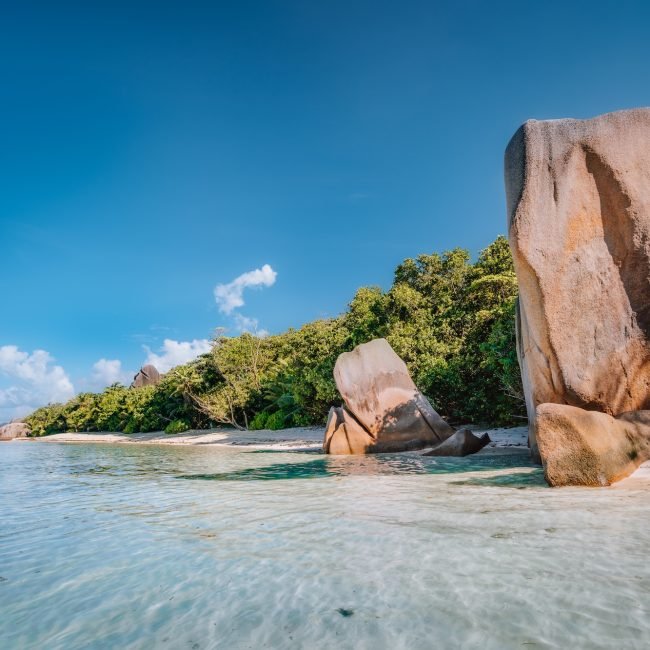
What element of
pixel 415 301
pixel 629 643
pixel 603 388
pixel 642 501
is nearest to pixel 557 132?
pixel 603 388

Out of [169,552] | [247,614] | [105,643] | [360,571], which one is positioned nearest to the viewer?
[105,643]

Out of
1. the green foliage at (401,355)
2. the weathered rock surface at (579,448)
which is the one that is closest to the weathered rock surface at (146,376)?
the green foliage at (401,355)

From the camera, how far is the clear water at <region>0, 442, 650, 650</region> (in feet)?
7.32

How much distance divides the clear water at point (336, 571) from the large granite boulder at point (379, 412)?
23.1 feet

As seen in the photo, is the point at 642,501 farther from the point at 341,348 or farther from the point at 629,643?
the point at 341,348

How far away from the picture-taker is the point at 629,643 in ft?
6.51

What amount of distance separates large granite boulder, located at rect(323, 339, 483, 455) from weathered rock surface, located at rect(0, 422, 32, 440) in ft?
149

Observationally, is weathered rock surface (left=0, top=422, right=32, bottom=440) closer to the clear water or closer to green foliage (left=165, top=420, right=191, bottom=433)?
green foliage (left=165, top=420, right=191, bottom=433)

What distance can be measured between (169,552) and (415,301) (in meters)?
17.7

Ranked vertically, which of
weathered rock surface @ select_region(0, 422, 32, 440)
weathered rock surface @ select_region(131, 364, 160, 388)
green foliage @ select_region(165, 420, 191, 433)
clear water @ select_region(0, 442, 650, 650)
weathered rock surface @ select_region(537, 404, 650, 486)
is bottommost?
clear water @ select_region(0, 442, 650, 650)

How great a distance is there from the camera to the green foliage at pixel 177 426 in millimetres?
30969

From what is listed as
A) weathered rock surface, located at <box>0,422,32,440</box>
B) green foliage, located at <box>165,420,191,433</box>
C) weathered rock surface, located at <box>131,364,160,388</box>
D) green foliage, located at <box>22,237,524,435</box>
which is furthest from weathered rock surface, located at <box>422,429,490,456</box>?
weathered rock surface, located at <box>131,364,160,388</box>

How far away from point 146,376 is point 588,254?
182 feet

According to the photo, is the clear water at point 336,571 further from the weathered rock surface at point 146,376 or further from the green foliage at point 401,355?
the weathered rock surface at point 146,376
